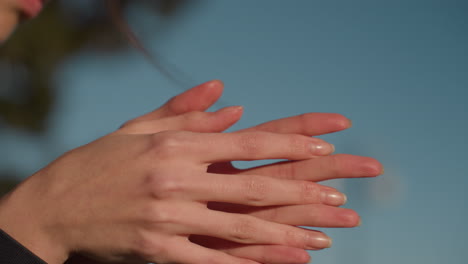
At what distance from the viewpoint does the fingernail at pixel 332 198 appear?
1649 millimetres

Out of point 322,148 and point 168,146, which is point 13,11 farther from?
point 322,148

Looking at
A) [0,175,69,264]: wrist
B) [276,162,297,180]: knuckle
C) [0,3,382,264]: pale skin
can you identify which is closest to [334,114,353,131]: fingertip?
[0,3,382,264]: pale skin

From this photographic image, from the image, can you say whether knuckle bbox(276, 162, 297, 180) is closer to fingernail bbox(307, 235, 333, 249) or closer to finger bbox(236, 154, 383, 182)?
A: finger bbox(236, 154, 383, 182)

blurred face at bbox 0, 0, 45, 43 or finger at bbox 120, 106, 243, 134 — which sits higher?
blurred face at bbox 0, 0, 45, 43

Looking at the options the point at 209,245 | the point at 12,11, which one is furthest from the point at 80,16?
the point at 209,245

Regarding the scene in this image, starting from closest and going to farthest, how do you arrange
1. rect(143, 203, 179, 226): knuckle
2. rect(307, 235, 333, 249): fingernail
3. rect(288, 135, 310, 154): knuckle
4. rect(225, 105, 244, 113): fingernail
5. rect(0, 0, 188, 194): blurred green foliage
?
rect(143, 203, 179, 226): knuckle → rect(307, 235, 333, 249): fingernail → rect(288, 135, 310, 154): knuckle → rect(225, 105, 244, 113): fingernail → rect(0, 0, 188, 194): blurred green foliage

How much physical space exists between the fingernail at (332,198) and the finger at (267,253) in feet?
0.70

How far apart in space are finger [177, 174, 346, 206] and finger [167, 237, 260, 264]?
16cm

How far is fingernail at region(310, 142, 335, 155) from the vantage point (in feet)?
5.67

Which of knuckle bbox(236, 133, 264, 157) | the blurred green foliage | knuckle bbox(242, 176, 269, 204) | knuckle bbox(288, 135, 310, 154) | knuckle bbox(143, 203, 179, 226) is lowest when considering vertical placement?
knuckle bbox(143, 203, 179, 226)

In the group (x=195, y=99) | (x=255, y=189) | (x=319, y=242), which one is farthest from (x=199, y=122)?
(x=319, y=242)

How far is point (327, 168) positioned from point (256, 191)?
0.33m

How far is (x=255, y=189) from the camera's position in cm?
157

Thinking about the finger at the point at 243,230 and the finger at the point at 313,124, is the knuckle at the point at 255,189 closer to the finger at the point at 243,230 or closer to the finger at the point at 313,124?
the finger at the point at 243,230
